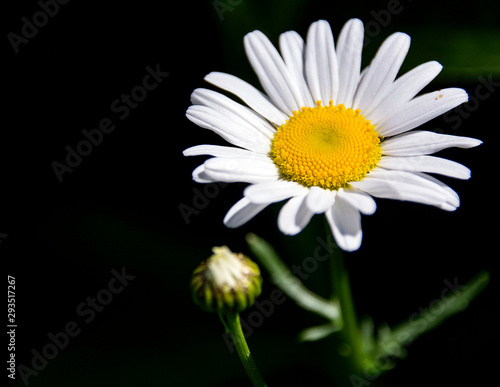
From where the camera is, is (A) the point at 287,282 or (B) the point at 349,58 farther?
(A) the point at 287,282

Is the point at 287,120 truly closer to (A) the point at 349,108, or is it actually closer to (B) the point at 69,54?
(A) the point at 349,108

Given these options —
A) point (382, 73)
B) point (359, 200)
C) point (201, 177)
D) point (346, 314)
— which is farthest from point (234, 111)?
point (346, 314)

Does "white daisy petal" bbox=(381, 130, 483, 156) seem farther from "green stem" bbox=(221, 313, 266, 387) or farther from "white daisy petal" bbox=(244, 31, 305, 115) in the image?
"green stem" bbox=(221, 313, 266, 387)

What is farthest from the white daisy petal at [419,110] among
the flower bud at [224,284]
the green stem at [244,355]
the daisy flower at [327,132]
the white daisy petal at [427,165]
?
the green stem at [244,355]

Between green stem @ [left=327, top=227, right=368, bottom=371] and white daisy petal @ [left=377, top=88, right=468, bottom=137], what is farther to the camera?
green stem @ [left=327, top=227, right=368, bottom=371]

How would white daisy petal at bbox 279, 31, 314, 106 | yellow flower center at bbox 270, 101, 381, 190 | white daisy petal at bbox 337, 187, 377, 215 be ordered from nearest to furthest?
white daisy petal at bbox 337, 187, 377, 215, yellow flower center at bbox 270, 101, 381, 190, white daisy petal at bbox 279, 31, 314, 106

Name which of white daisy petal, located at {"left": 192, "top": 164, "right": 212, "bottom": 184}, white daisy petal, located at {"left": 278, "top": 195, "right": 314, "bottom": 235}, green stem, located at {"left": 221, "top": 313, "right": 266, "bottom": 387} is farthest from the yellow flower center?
green stem, located at {"left": 221, "top": 313, "right": 266, "bottom": 387}

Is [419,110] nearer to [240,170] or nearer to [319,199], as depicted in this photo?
[319,199]
